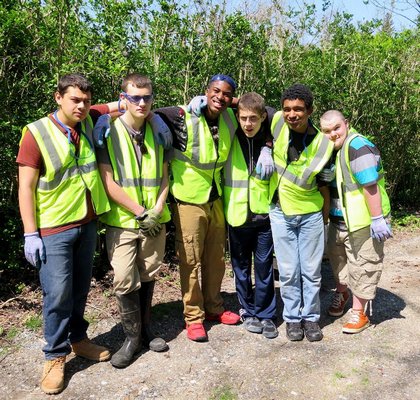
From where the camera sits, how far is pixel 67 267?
3.25 metres

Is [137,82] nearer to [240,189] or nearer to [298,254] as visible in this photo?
[240,189]

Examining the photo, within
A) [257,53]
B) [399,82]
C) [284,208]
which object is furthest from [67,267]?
[399,82]

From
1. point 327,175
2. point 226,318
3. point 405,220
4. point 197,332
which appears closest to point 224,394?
point 197,332

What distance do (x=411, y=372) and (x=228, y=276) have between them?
252cm

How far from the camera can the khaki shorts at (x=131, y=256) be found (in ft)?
11.5

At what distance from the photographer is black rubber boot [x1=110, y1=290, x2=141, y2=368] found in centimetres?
358

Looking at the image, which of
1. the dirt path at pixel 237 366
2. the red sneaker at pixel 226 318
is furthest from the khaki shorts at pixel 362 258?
the red sneaker at pixel 226 318

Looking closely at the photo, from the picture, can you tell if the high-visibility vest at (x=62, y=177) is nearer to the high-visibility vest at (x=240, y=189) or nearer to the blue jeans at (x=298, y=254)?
the high-visibility vest at (x=240, y=189)

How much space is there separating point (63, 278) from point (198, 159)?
4.64 ft

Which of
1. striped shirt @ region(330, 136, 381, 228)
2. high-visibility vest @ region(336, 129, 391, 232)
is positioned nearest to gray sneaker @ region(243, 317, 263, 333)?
high-visibility vest @ region(336, 129, 391, 232)

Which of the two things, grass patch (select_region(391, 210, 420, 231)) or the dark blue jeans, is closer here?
the dark blue jeans

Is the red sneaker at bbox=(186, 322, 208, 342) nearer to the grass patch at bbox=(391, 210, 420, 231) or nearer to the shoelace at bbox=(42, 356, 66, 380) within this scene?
the shoelace at bbox=(42, 356, 66, 380)

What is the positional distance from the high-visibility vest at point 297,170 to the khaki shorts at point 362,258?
1.68 feet

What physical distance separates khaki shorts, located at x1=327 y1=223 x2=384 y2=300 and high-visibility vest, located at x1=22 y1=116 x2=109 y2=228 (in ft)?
7.46
